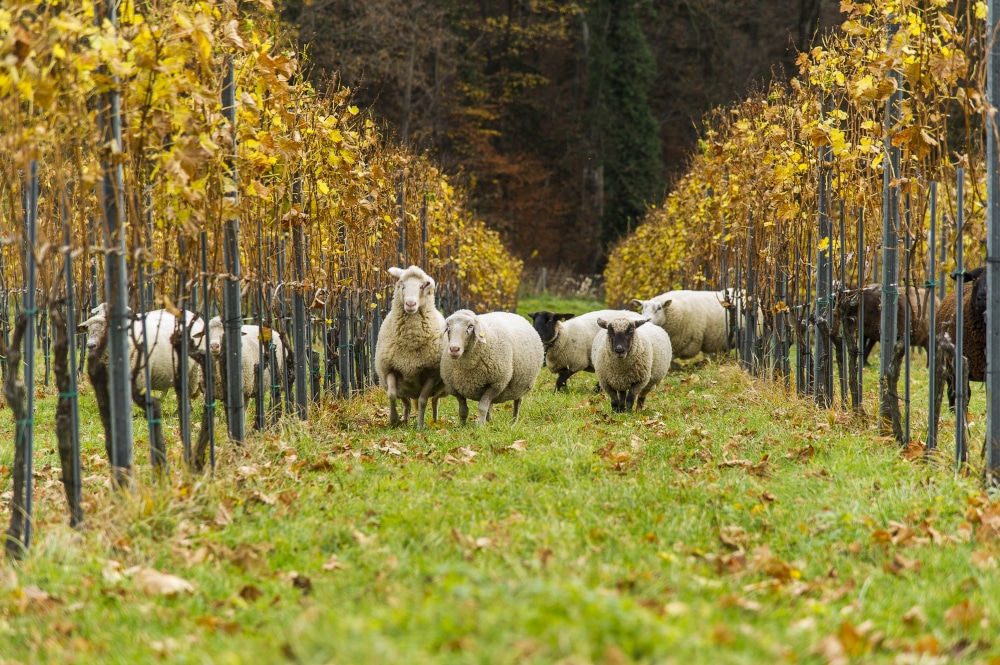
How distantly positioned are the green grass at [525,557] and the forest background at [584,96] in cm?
3358

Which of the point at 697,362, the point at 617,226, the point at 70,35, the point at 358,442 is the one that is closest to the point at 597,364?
the point at 358,442

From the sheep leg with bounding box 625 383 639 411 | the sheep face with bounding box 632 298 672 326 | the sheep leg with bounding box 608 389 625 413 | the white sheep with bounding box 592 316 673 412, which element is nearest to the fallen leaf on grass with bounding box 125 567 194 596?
the white sheep with bounding box 592 316 673 412

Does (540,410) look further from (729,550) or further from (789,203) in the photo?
(729,550)

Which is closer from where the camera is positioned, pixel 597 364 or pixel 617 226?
pixel 597 364

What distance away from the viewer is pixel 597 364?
10773mm

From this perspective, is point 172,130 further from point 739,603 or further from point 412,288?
point 739,603

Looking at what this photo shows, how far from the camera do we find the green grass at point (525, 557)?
286 centimetres

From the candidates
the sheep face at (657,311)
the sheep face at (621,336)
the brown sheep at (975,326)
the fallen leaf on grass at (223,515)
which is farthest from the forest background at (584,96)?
the fallen leaf on grass at (223,515)

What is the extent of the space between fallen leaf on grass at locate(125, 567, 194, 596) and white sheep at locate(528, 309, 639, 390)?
9.06m

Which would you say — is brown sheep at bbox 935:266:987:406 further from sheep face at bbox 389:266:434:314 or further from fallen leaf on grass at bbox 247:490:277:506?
fallen leaf on grass at bbox 247:490:277:506

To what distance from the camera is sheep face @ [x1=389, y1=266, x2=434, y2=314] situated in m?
8.82

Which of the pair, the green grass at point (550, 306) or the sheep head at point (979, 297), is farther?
the green grass at point (550, 306)

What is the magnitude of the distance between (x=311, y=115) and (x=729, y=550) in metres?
5.92

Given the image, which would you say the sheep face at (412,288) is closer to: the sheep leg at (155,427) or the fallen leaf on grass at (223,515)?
the sheep leg at (155,427)
